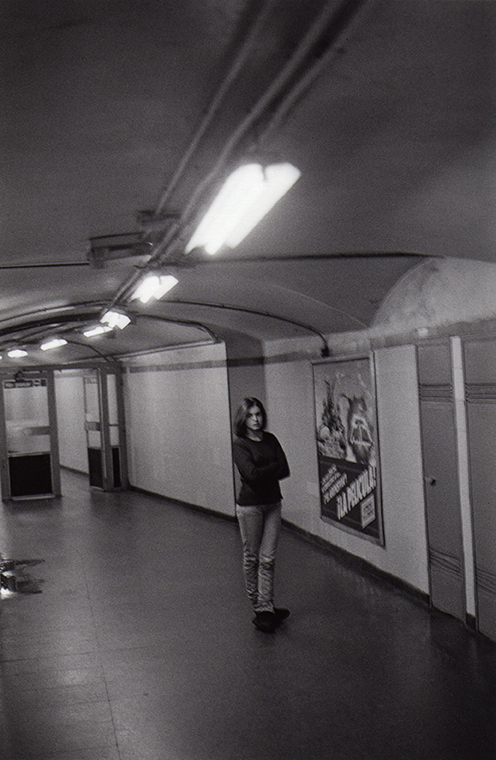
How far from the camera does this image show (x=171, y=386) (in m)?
12.6

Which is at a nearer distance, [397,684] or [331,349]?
[397,684]

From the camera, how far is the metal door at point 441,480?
5742 mm

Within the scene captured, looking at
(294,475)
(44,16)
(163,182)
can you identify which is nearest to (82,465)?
(294,475)

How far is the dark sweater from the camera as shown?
5.86m

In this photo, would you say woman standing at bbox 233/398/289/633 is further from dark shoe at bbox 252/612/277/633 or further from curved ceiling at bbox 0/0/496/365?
curved ceiling at bbox 0/0/496/365

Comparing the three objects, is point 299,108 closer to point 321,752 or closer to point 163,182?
point 163,182

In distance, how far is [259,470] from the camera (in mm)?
5828

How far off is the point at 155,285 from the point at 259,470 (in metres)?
1.64

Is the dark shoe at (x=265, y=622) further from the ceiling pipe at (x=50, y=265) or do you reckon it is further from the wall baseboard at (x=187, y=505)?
the wall baseboard at (x=187, y=505)

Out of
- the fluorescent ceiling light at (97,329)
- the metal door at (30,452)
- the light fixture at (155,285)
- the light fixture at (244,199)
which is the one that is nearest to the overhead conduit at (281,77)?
the light fixture at (244,199)

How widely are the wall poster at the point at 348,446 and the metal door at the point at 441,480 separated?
1.05 metres

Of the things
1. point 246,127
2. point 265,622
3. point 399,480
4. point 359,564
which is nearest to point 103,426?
point 359,564

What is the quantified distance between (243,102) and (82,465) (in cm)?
1573

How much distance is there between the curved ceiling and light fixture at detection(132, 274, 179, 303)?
0.13 meters
